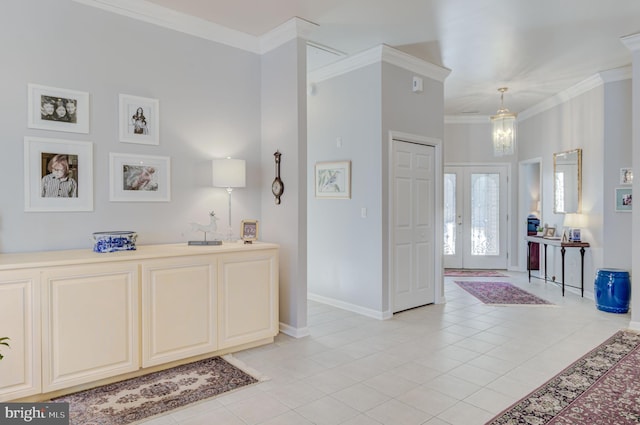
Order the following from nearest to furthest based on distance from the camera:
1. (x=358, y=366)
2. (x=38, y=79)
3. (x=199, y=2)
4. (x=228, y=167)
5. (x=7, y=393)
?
(x=7, y=393) → (x=38, y=79) → (x=358, y=366) → (x=199, y=2) → (x=228, y=167)

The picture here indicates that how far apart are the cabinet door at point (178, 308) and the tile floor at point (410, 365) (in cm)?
47

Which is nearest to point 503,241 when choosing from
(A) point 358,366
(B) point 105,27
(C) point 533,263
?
(C) point 533,263

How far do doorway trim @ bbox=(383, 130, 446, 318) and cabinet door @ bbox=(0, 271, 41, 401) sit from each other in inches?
128

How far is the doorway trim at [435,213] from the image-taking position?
460 cm

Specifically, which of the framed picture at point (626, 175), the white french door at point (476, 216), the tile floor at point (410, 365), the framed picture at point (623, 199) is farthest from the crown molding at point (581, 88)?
the tile floor at point (410, 365)

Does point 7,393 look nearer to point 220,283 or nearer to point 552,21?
point 220,283

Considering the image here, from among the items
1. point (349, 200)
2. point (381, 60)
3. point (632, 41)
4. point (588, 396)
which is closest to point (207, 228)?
point (349, 200)

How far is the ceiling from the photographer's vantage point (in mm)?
3523

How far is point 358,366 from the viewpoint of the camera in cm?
321

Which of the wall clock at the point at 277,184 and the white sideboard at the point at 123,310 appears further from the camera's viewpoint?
the wall clock at the point at 277,184

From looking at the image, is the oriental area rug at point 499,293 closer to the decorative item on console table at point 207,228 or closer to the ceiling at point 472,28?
the ceiling at point 472,28

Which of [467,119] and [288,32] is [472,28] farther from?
[467,119]

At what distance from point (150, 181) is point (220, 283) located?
108cm


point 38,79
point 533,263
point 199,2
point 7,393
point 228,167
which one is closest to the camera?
point 7,393
